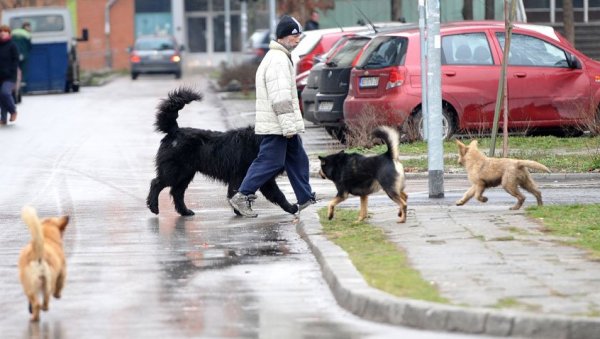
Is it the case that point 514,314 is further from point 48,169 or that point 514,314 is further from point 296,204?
point 48,169

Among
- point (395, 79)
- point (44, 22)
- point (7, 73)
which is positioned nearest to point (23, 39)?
point (44, 22)

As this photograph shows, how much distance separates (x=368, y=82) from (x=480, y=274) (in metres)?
10.8

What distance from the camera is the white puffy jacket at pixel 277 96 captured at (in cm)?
1251

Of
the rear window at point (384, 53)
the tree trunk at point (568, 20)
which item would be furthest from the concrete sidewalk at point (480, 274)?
the tree trunk at point (568, 20)

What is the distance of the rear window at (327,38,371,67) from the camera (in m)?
21.0

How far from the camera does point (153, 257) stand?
10.6m

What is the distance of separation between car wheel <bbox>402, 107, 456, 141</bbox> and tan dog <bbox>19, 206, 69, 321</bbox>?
36.4 feet

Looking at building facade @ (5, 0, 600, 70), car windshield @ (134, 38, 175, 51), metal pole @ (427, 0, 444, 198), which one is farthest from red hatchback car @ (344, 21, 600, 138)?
building facade @ (5, 0, 600, 70)

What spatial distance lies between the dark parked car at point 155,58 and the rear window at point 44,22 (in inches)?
486

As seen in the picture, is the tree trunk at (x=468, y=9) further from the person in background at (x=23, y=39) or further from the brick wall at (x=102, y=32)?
the brick wall at (x=102, y=32)

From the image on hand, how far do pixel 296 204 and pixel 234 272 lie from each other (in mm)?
3656

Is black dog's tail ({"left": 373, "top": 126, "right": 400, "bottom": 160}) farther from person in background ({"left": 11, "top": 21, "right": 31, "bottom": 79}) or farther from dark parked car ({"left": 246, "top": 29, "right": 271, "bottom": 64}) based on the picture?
dark parked car ({"left": 246, "top": 29, "right": 271, "bottom": 64})

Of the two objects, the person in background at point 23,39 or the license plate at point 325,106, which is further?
the person in background at point 23,39

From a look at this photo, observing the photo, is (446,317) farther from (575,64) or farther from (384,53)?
(575,64)
